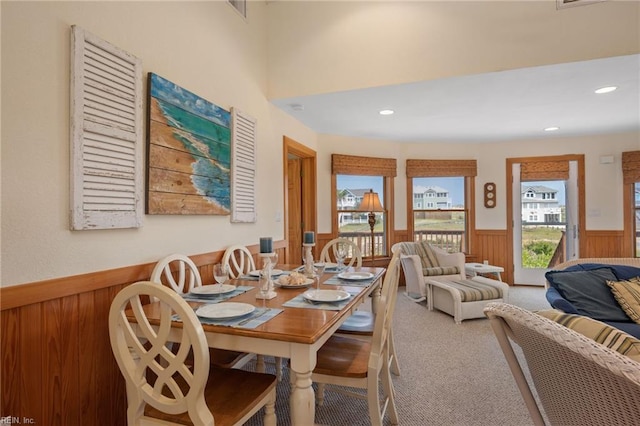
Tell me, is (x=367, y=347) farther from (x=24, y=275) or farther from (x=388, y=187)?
(x=388, y=187)

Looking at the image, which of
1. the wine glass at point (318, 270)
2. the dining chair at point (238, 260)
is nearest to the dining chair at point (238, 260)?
the dining chair at point (238, 260)

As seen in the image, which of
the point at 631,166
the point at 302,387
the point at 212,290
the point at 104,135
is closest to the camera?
the point at 302,387

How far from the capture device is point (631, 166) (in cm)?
495

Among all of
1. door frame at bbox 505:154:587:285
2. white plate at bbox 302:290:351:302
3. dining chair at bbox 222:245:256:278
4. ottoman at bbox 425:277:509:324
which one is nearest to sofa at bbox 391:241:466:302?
ottoman at bbox 425:277:509:324

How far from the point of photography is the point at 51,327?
1443 millimetres

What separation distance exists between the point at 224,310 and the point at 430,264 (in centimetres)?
378

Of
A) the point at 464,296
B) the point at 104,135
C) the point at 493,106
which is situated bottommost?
the point at 464,296

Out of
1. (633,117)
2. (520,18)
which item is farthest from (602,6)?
(633,117)

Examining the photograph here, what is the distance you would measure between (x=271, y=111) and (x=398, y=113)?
1577 mm

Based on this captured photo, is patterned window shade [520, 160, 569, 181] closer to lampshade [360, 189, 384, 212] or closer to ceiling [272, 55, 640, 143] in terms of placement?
ceiling [272, 55, 640, 143]

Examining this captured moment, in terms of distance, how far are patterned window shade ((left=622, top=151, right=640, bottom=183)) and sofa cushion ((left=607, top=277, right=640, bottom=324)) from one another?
3.58m

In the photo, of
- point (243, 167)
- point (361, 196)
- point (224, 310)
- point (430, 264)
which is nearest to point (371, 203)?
point (361, 196)

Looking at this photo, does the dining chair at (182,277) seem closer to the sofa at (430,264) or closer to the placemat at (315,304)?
the placemat at (315,304)

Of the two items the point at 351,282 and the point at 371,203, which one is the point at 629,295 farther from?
the point at 371,203
